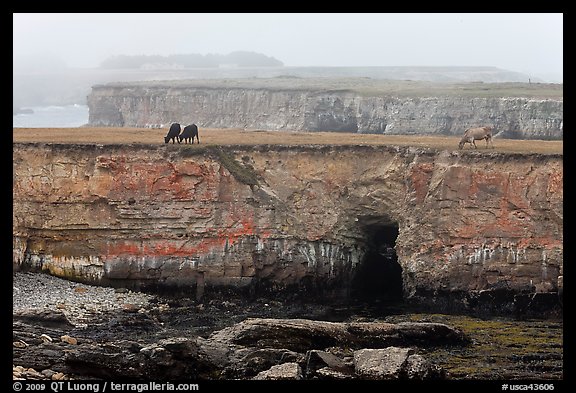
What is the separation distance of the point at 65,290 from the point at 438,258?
14.1 meters

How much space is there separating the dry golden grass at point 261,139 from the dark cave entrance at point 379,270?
383 centimetres

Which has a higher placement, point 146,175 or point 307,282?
point 146,175

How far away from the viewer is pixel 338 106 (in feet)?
261

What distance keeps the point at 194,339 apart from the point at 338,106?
49.2 metres

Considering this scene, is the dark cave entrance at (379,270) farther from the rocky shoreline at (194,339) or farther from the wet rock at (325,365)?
the wet rock at (325,365)

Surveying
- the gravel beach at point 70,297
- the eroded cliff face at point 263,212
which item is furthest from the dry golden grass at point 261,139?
the gravel beach at point 70,297

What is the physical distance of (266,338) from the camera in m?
33.4

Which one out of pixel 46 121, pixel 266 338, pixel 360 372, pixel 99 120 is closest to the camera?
pixel 360 372

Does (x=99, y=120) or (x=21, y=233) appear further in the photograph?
(x=99, y=120)

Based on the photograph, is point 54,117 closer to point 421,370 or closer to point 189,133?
point 189,133

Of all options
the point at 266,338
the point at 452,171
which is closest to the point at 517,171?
the point at 452,171

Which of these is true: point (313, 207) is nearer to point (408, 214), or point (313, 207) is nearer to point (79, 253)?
point (408, 214)

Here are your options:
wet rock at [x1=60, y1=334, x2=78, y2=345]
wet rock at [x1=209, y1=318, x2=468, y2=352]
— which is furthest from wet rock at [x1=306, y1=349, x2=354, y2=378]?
wet rock at [x1=60, y1=334, x2=78, y2=345]

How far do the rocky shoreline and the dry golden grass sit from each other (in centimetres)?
667
